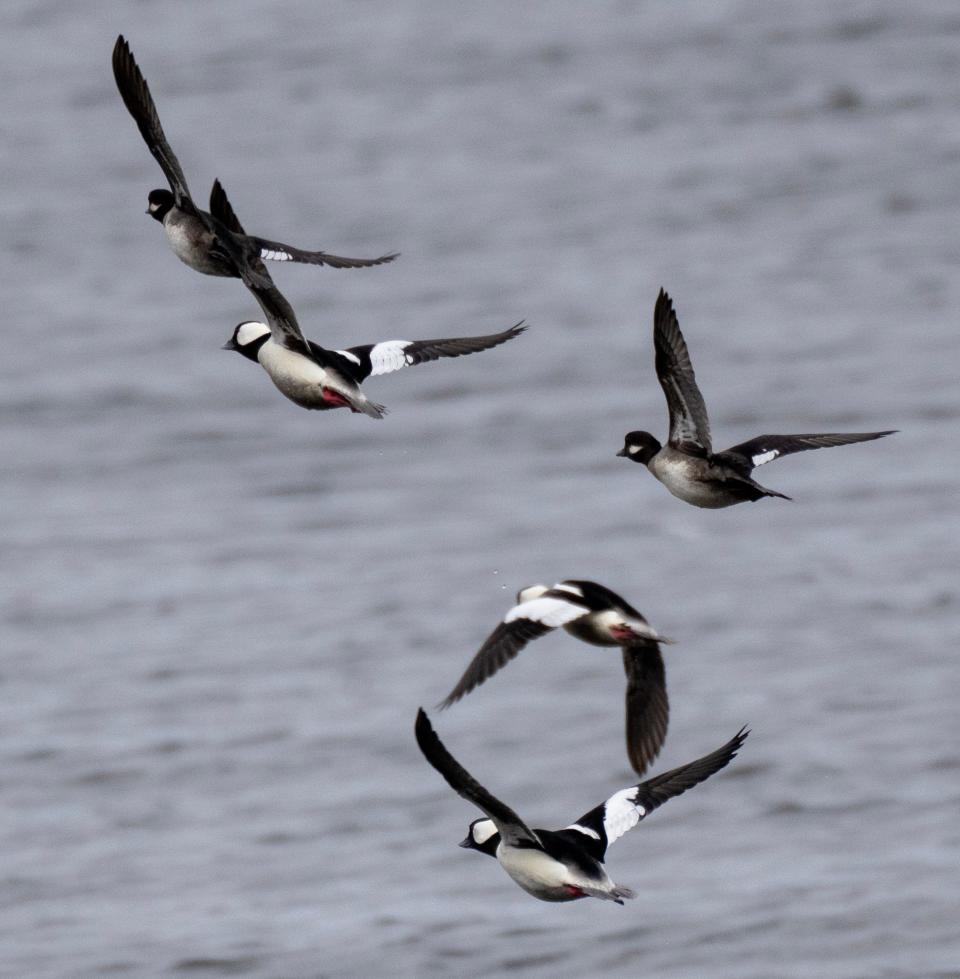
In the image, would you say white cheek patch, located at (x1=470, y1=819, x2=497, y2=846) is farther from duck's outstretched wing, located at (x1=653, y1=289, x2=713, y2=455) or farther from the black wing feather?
duck's outstretched wing, located at (x1=653, y1=289, x2=713, y2=455)

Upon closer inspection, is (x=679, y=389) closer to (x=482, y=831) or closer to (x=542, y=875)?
(x=542, y=875)

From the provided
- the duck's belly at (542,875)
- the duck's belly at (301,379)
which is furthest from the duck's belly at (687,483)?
the duck's belly at (542,875)

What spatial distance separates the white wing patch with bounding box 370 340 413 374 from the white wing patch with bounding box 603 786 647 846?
162 centimetres

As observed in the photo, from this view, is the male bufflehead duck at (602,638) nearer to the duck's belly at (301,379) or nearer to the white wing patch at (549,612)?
the white wing patch at (549,612)

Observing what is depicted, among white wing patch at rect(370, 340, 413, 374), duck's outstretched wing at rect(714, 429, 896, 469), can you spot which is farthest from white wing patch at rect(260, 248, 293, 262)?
duck's outstretched wing at rect(714, 429, 896, 469)

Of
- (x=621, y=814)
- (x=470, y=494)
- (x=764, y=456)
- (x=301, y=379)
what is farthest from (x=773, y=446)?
(x=470, y=494)

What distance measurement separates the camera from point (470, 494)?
22.0m

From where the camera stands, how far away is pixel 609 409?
75.7 ft

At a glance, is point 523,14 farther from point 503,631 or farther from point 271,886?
point 503,631

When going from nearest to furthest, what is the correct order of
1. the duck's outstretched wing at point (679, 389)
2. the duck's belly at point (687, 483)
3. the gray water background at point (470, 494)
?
the duck's outstretched wing at point (679, 389)
the duck's belly at point (687, 483)
the gray water background at point (470, 494)

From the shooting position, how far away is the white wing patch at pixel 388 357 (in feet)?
26.6

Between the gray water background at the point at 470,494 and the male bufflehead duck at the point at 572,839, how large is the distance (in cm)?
567

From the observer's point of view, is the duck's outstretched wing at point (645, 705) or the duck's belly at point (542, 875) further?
the duck's outstretched wing at point (645, 705)

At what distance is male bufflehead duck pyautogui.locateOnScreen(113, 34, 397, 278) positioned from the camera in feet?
22.6
